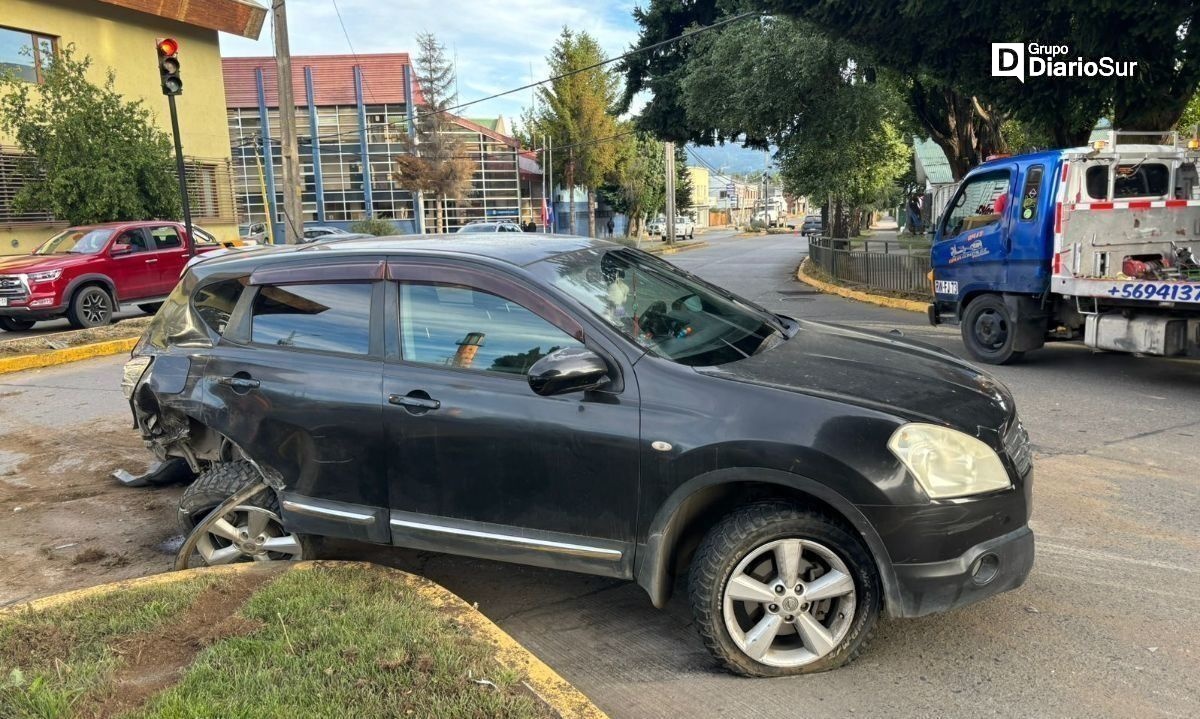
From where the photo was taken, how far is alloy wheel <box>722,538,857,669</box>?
10.5 feet

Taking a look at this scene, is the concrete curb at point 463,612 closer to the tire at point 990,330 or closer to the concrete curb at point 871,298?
the tire at point 990,330

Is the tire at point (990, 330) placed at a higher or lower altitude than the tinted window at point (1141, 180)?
lower

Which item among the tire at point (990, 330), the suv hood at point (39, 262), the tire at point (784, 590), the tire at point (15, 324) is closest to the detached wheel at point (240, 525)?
the tire at point (784, 590)

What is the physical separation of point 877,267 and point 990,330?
8.81 meters

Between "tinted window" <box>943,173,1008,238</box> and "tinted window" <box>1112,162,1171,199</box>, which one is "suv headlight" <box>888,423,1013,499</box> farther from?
"tinted window" <box>943,173,1008,238</box>

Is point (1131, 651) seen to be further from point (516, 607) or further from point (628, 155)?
point (628, 155)

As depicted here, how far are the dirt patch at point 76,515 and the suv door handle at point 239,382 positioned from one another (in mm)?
1285

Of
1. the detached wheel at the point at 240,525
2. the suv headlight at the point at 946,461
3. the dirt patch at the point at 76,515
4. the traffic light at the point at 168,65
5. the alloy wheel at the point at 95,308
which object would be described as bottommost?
the dirt patch at the point at 76,515

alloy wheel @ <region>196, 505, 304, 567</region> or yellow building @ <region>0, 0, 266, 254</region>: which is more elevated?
yellow building @ <region>0, 0, 266, 254</region>

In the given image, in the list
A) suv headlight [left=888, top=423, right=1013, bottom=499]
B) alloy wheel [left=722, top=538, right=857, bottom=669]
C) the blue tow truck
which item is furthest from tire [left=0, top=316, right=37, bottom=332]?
suv headlight [left=888, top=423, right=1013, bottom=499]

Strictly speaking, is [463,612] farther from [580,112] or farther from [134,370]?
[580,112]

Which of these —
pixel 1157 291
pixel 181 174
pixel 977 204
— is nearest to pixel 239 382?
pixel 1157 291

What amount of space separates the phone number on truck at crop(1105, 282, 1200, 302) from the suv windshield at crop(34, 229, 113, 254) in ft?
48.2

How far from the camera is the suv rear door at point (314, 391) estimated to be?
3773 millimetres
